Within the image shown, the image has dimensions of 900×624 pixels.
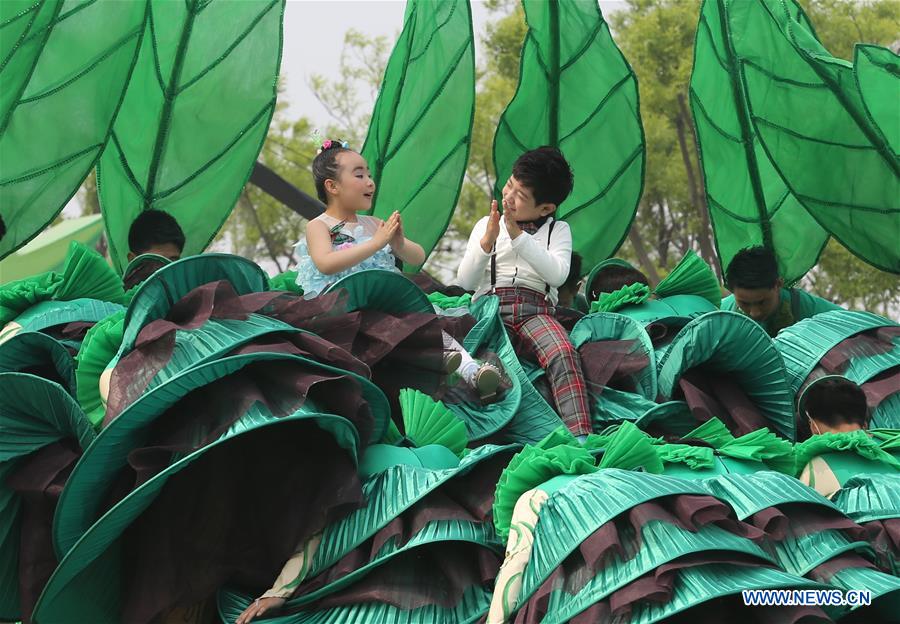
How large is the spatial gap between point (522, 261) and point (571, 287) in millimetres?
815

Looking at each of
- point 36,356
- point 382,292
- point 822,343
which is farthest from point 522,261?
point 36,356

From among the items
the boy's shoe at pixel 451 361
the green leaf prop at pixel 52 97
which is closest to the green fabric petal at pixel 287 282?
the boy's shoe at pixel 451 361

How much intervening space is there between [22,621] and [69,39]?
1871 mm

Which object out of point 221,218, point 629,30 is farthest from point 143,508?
point 629,30

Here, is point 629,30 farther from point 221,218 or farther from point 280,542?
point 280,542

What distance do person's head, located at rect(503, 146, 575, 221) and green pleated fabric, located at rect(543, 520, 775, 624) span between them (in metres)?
1.40

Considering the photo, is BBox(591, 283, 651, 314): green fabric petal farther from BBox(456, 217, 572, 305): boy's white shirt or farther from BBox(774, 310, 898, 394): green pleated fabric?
BBox(774, 310, 898, 394): green pleated fabric

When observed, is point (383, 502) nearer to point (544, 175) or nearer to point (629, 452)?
point (629, 452)

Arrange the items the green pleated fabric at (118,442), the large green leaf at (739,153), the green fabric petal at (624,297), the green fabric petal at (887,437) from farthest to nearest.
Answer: the large green leaf at (739,153)
the green fabric petal at (624,297)
the green fabric petal at (887,437)
the green pleated fabric at (118,442)

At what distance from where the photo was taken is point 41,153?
357cm

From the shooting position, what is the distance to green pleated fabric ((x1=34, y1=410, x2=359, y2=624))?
214cm

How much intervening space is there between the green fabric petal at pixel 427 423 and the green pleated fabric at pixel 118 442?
23cm

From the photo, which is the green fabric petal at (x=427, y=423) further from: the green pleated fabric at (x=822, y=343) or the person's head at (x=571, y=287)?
the person's head at (x=571, y=287)

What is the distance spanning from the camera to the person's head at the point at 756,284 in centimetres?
354
